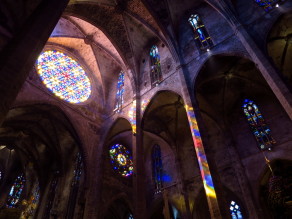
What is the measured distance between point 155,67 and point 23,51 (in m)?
9.56

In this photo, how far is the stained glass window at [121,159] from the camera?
582 inches

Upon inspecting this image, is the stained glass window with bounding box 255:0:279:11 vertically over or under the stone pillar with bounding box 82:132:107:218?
over

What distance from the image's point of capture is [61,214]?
45.7 ft

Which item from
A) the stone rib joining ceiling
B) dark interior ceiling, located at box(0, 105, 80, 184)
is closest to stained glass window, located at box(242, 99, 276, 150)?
the stone rib joining ceiling

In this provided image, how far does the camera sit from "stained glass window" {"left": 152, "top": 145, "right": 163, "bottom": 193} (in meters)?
13.7

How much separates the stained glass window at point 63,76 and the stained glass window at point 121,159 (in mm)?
4447

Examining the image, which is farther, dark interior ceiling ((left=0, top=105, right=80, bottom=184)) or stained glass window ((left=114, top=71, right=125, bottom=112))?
stained glass window ((left=114, top=71, right=125, bottom=112))

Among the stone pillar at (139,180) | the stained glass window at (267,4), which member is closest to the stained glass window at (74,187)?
the stone pillar at (139,180)

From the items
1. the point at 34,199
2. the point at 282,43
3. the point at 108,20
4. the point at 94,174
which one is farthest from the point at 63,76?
the point at 282,43

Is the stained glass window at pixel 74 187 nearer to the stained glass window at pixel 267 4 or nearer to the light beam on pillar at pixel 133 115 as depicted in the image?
the light beam on pillar at pixel 133 115

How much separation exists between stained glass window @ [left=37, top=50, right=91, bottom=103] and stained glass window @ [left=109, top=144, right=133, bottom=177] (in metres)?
4.45

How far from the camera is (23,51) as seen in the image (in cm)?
341

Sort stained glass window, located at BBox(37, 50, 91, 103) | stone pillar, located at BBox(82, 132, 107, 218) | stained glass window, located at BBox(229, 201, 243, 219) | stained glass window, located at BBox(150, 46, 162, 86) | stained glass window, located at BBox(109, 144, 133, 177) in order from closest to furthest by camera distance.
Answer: stained glass window, located at BBox(229, 201, 243, 219) → stone pillar, located at BBox(82, 132, 107, 218) → stained glass window, located at BBox(150, 46, 162, 86) → stained glass window, located at BBox(37, 50, 91, 103) → stained glass window, located at BBox(109, 144, 133, 177)

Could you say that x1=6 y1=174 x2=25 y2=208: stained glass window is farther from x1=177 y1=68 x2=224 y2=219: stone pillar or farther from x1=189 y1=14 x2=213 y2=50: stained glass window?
x1=189 y1=14 x2=213 y2=50: stained glass window
